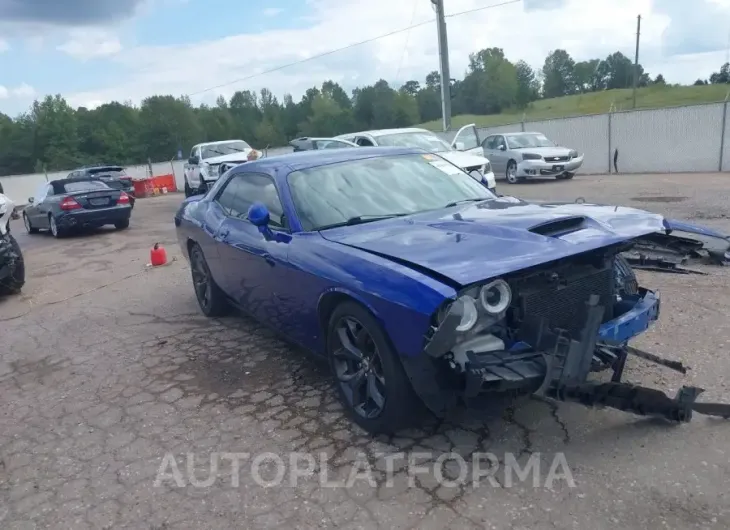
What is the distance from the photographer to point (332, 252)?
152 inches

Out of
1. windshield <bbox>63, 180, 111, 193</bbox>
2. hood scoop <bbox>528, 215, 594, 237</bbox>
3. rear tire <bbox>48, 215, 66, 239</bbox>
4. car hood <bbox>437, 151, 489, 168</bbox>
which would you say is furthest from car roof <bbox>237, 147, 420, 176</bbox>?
windshield <bbox>63, 180, 111, 193</bbox>

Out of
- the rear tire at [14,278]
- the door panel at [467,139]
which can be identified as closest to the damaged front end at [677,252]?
the rear tire at [14,278]

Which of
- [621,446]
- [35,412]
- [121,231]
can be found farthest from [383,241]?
[121,231]

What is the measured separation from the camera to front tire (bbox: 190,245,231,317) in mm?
6156

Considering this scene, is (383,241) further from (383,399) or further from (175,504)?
(175,504)

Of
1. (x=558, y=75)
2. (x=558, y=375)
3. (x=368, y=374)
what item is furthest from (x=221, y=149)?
(x=558, y=75)

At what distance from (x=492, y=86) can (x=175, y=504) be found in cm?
5408

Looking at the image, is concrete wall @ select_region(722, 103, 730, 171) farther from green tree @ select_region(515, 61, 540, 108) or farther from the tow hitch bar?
green tree @ select_region(515, 61, 540, 108)

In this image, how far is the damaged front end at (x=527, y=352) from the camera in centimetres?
312

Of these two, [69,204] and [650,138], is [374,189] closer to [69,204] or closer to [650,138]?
[69,204]

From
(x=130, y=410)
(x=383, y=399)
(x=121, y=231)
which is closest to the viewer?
(x=383, y=399)

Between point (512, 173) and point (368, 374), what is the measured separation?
53.4 ft

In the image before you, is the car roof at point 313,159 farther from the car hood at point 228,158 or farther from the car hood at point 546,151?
the car hood at point 228,158

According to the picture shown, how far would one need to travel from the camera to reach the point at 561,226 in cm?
372
